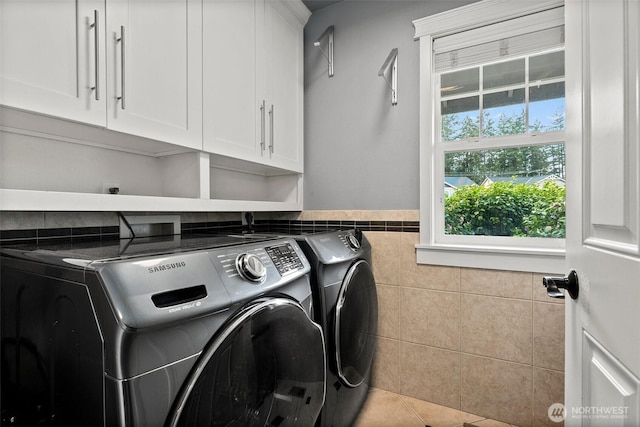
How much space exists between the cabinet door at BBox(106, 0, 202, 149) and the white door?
1.34m

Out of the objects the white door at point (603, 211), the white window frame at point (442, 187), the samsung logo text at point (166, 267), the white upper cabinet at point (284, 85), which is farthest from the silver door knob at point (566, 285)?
the white upper cabinet at point (284, 85)

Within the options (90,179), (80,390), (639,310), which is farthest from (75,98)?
(639,310)

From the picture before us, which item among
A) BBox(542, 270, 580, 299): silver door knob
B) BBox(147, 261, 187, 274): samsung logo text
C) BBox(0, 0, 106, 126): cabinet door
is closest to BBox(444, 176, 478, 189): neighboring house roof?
BBox(542, 270, 580, 299): silver door knob

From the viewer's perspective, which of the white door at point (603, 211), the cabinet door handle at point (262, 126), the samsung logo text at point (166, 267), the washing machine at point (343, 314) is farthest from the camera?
the cabinet door handle at point (262, 126)

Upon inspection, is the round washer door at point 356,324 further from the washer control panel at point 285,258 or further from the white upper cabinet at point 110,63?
the white upper cabinet at point 110,63

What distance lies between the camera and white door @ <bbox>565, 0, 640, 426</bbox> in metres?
0.58

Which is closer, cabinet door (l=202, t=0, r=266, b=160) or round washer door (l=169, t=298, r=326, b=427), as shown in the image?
round washer door (l=169, t=298, r=326, b=427)

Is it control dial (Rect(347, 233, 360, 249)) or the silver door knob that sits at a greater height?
A: control dial (Rect(347, 233, 360, 249))

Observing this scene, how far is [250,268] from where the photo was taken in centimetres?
92

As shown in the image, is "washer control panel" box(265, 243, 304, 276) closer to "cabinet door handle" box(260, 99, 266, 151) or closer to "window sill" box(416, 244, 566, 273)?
"cabinet door handle" box(260, 99, 266, 151)

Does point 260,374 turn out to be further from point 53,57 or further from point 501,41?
point 501,41

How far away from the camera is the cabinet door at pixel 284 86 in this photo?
1.86 metres
